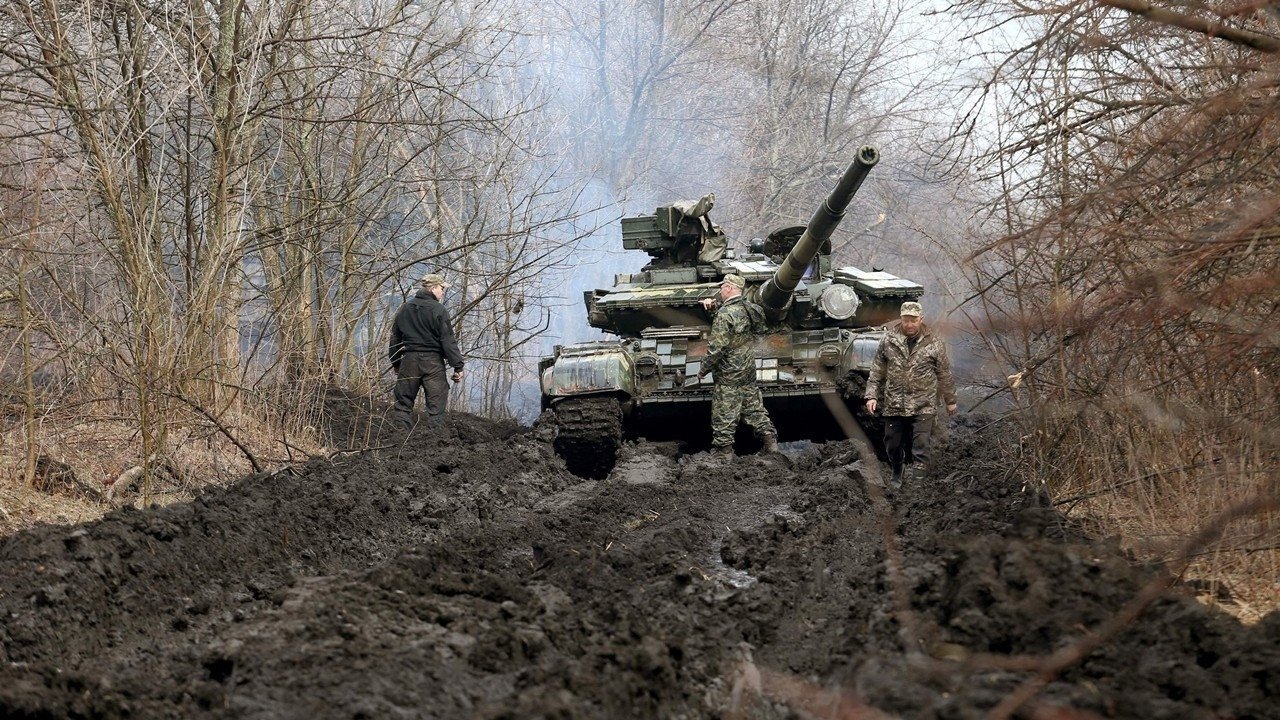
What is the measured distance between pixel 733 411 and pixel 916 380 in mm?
2042

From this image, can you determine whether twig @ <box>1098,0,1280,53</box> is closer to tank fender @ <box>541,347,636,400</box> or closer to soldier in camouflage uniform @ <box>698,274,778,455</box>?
soldier in camouflage uniform @ <box>698,274,778,455</box>

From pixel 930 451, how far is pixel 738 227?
26843 millimetres

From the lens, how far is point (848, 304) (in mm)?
12953

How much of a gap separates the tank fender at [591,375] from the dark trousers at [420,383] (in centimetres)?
231

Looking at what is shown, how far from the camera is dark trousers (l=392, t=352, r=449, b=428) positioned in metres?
14.4

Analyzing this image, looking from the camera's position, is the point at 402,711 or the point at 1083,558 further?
the point at 1083,558

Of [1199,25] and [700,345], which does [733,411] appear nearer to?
[700,345]

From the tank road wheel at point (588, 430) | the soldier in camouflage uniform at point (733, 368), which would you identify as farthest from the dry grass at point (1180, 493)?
the tank road wheel at point (588, 430)

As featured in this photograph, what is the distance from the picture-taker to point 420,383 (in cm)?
1473

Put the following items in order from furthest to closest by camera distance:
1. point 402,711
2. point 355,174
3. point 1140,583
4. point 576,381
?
point 355,174, point 576,381, point 1140,583, point 402,711

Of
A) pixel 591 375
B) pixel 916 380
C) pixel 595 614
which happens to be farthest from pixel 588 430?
pixel 595 614

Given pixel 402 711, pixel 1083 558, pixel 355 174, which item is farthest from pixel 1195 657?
pixel 355 174

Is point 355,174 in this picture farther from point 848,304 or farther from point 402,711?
point 402,711

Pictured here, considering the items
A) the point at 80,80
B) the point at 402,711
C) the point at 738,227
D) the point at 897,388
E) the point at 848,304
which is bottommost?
the point at 402,711
